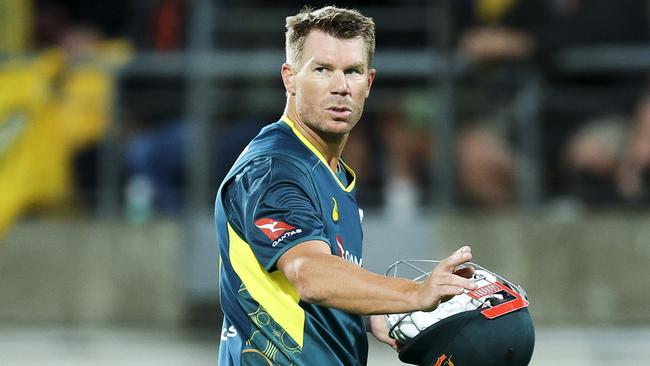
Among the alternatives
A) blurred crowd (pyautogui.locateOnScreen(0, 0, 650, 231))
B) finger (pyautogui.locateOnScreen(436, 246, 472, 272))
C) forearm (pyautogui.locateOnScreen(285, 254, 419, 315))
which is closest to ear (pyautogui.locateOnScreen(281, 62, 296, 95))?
forearm (pyautogui.locateOnScreen(285, 254, 419, 315))

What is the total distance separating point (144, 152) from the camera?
37.4 ft

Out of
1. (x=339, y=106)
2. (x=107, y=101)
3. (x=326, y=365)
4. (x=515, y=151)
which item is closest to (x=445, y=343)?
(x=326, y=365)

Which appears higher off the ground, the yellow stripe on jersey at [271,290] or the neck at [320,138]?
the neck at [320,138]

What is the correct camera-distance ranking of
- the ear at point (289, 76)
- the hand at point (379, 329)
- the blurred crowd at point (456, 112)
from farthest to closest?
the blurred crowd at point (456, 112) < the hand at point (379, 329) < the ear at point (289, 76)

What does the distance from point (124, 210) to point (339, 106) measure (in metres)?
7.74

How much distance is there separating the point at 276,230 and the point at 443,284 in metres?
0.52

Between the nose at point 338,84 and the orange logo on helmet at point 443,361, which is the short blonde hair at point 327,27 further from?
the orange logo on helmet at point 443,361

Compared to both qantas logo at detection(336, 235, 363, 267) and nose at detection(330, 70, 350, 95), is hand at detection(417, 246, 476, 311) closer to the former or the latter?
qantas logo at detection(336, 235, 363, 267)

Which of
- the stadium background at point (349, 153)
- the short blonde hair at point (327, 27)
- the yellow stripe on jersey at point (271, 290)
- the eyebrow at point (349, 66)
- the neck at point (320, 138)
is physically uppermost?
the short blonde hair at point (327, 27)

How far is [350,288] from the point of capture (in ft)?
11.7

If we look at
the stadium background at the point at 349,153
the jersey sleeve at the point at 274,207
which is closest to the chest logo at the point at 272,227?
the jersey sleeve at the point at 274,207

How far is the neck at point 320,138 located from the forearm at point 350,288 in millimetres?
622

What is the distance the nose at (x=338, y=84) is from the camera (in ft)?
13.1

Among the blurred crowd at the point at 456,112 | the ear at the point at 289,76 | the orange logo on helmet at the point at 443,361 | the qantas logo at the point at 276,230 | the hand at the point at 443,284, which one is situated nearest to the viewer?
the hand at the point at 443,284
